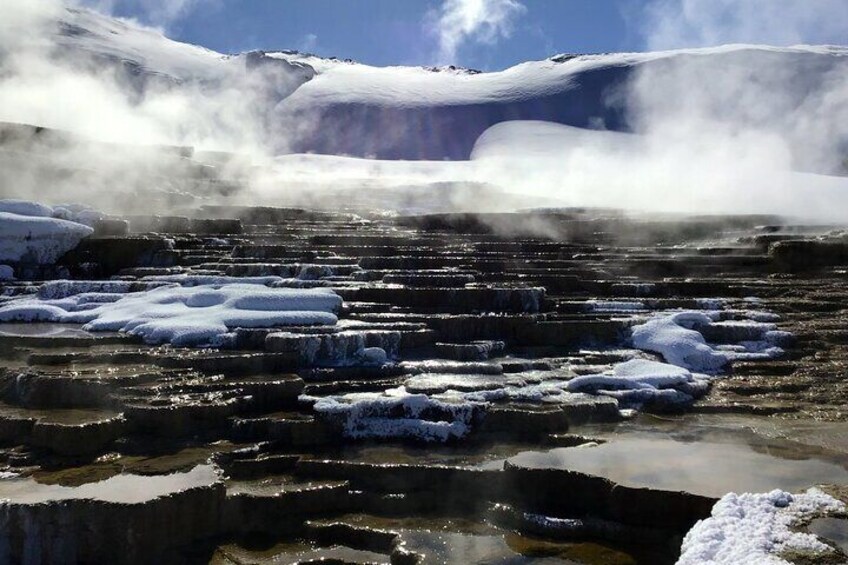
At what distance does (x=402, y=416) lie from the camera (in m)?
6.97

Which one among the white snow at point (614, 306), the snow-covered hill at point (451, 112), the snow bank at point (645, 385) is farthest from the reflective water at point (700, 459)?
the snow-covered hill at point (451, 112)

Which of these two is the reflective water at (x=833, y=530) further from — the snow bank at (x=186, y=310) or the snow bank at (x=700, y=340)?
the snow bank at (x=186, y=310)

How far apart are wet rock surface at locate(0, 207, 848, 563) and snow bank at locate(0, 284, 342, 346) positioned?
A: 0.84ft

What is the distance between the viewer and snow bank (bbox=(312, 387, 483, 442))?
6781 mm

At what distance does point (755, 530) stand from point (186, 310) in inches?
299

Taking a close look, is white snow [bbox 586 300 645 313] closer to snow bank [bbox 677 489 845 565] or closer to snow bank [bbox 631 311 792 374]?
snow bank [bbox 631 311 792 374]

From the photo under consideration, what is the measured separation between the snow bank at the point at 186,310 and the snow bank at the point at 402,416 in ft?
8.43

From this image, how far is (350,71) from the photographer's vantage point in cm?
5622

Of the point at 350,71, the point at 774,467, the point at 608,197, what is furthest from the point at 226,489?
the point at 350,71

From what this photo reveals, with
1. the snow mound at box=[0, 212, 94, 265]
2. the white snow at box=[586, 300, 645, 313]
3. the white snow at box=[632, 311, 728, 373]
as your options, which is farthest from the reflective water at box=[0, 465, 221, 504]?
the snow mound at box=[0, 212, 94, 265]

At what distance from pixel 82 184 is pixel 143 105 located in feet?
87.7

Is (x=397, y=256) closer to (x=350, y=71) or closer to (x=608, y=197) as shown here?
(x=608, y=197)

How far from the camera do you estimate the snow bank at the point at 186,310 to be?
29.8 ft

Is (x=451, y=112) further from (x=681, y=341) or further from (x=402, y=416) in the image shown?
(x=402, y=416)
